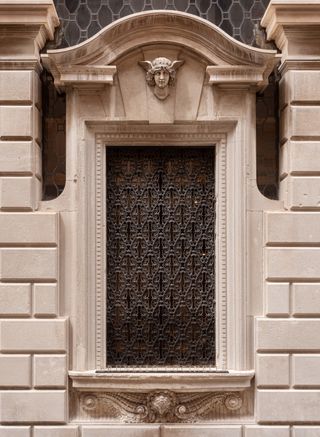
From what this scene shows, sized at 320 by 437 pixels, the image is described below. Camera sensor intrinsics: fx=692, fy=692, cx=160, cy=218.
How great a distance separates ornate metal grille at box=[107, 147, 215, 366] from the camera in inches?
348

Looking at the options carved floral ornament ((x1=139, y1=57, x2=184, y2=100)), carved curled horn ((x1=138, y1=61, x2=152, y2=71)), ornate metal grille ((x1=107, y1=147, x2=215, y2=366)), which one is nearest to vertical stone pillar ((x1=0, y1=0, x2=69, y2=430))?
ornate metal grille ((x1=107, y1=147, x2=215, y2=366))

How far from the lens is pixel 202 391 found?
856 centimetres

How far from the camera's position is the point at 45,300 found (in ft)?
28.0

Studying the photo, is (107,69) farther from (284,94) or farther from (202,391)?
(202,391)

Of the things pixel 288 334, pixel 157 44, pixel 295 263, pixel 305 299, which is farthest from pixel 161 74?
pixel 288 334

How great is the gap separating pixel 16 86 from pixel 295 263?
408cm

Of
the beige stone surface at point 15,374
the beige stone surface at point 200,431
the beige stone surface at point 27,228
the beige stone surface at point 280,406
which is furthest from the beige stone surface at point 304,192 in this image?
A: the beige stone surface at point 15,374

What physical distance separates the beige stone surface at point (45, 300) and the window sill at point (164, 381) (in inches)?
31.5

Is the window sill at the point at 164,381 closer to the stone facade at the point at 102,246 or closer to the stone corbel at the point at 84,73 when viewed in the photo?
the stone facade at the point at 102,246

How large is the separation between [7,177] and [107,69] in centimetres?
181

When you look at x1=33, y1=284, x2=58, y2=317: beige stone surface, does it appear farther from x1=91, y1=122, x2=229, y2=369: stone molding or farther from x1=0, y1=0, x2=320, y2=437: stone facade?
x1=91, y1=122, x2=229, y2=369: stone molding

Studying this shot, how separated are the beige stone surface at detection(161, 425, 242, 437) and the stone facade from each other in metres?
0.02

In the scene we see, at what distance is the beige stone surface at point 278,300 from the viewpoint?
852 cm

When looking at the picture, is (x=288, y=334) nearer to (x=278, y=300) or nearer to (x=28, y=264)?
(x=278, y=300)
